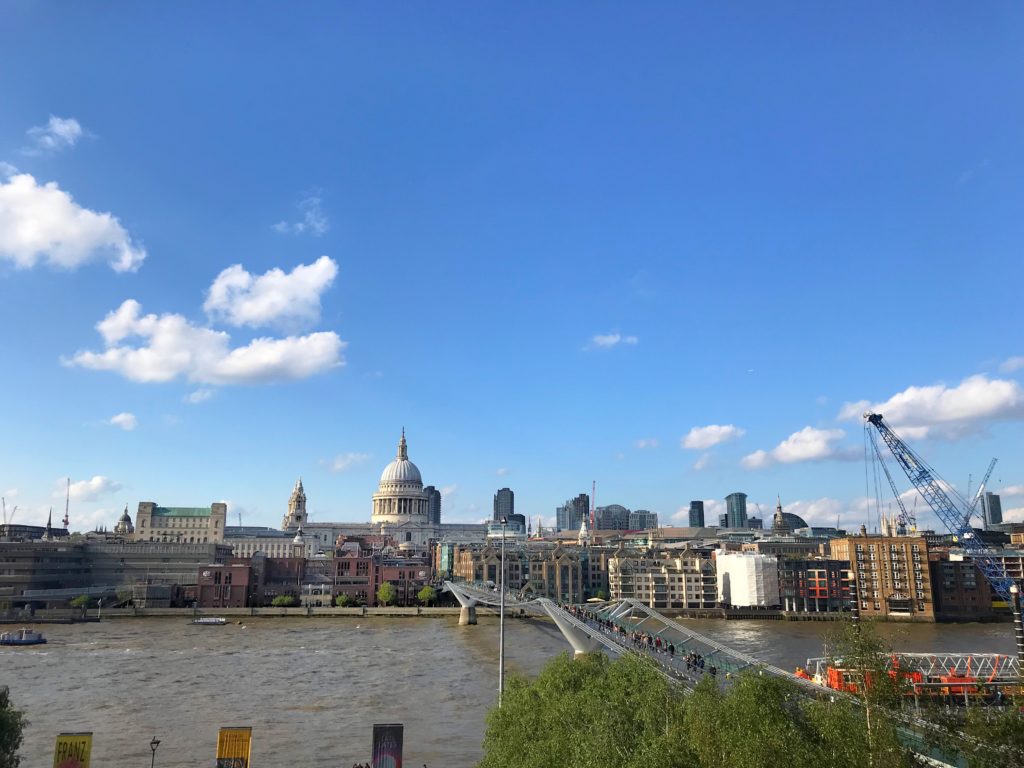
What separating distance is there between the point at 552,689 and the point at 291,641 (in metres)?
55.8

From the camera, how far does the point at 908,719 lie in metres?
16.0

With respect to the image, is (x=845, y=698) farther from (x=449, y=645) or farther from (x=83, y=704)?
(x=449, y=645)

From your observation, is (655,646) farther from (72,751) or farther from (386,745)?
(72,751)

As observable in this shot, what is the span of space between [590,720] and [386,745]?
22.0ft

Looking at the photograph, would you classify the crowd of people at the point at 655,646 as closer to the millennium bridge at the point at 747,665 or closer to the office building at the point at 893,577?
the millennium bridge at the point at 747,665

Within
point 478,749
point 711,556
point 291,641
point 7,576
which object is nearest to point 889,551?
point 711,556

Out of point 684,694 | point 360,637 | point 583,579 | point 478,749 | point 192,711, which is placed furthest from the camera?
point 583,579

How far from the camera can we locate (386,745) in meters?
21.7

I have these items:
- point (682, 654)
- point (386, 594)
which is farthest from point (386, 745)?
point (386, 594)

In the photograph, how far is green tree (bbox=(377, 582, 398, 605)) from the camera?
109875 millimetres

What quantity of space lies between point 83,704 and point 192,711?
21.5ft

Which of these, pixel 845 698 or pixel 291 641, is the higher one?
pixel 845 698

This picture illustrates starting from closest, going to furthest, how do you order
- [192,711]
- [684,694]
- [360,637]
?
[684,694] < [192,711] < [360,637]

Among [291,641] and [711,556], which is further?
[711,556]
